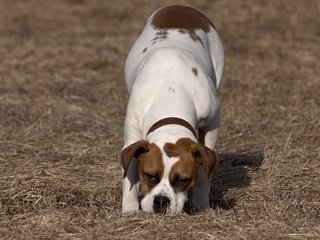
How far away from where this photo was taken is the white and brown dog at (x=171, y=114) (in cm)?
666

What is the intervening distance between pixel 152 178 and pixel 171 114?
2.01 ft

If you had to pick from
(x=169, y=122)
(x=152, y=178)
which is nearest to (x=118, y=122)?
(x=169, y=122)

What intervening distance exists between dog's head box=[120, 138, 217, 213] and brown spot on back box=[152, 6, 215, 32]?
1.89 metres

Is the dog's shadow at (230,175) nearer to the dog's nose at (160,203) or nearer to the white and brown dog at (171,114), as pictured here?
the white and brown dog at (171,114)

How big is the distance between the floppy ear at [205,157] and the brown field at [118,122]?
39 cm

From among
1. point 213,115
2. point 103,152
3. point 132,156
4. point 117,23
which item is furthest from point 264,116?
point 117,23

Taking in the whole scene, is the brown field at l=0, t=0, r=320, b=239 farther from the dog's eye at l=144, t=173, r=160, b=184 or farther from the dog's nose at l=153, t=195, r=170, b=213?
the dog's eye at l=144, t=173, r=160, b=184

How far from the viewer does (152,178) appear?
6.68m

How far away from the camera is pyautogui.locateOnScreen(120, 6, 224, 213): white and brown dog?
21.8ft

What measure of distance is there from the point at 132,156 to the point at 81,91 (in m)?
5.24

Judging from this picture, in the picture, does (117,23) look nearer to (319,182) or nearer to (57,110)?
(57,110)

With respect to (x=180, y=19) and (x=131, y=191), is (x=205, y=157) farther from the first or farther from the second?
(x=180, y=19)

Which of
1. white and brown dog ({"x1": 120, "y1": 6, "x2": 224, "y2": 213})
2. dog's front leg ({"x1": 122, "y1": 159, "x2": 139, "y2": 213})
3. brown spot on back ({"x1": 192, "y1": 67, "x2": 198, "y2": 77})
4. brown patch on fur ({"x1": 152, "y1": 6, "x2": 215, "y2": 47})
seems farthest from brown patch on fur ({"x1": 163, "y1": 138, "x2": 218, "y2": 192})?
brown patch on fur ({"x1": 152, "y1": 6, "x2": 215, "y2": 47})

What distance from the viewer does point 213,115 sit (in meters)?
7.59
